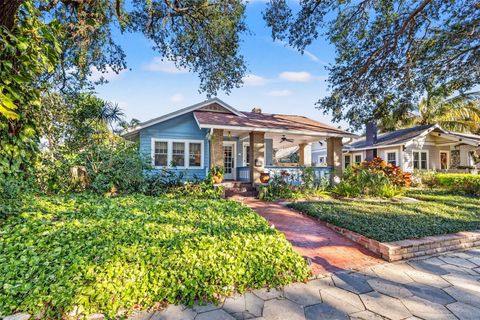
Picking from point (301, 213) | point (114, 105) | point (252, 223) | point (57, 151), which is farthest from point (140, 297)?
point (114, 105)

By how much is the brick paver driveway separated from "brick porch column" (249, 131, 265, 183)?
7135mm

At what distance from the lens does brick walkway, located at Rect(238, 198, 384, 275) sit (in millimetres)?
4035

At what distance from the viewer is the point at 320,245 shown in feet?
15.6

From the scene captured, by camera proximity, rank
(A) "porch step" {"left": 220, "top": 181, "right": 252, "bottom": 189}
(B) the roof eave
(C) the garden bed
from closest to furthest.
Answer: (C) the garden bed → (B) the roof eave → (A) "porch step" {"left": 220, "top": 181, "right": 252, "bottom": 189}

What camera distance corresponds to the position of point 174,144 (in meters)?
11.5

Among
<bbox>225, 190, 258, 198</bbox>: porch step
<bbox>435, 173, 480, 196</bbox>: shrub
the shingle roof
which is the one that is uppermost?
the shingle roof

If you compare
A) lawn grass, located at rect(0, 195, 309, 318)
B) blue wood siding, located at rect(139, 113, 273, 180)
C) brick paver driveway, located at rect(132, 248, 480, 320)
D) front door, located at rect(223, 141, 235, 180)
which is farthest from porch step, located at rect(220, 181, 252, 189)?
brick paver driveway, located at rect(132, 248, 480, 320)

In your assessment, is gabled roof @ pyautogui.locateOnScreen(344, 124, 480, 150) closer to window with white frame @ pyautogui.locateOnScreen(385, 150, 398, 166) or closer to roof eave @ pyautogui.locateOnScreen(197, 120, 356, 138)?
window with white frame @ pyautogui.locateOnScreen(385, 150, 398, 166)

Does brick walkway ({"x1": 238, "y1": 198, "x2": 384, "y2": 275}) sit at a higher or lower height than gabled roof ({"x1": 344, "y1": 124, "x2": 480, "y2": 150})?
lower

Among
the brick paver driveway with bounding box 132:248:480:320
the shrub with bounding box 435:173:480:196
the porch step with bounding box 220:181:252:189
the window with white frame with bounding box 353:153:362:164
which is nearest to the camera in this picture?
the brick paver driveway with bounding box 132:248:480:320

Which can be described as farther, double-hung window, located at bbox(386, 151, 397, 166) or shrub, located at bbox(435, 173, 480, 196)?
double-hung window, located at bbox(386, 151, 397, 166)

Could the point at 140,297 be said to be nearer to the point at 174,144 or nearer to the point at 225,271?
the point at 225,271

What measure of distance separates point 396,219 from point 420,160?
49.9 feet

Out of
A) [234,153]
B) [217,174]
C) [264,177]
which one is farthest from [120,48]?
[264,177]
